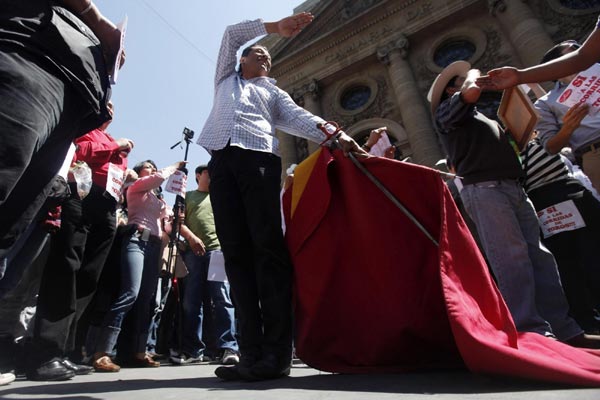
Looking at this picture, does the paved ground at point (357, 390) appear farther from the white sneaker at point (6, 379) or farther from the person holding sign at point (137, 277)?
the person holding sign at point (137, 277)

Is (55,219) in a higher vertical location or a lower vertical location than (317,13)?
lower

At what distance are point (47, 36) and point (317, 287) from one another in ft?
5.23

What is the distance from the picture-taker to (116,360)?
3564 millimetres

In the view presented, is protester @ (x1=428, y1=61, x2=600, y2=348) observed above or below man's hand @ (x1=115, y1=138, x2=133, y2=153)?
below

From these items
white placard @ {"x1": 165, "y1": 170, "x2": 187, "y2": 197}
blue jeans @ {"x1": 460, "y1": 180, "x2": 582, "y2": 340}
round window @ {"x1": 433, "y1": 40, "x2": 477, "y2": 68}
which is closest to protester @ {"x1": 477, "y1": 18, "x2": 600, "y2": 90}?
blue jeans @ {"x1": 460, "y1": 180, "x2": 582, "y2": 340}

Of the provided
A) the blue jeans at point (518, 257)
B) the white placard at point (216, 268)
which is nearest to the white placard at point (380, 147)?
the blue jeans at point (518, 257)

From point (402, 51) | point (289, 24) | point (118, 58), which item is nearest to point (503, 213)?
point (289, 24)

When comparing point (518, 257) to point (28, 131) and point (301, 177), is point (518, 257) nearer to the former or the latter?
point (301, 177)

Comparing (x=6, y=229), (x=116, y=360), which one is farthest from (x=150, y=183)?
(x=6, y=229)

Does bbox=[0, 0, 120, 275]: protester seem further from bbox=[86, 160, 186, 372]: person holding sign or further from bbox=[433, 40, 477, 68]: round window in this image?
bbox=[433, 40, 477, 68]: round window

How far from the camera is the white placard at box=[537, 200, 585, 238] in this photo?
9.55ft

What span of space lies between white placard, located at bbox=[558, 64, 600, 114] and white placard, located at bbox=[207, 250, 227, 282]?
3.15 meters

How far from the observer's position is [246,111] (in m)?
2.23

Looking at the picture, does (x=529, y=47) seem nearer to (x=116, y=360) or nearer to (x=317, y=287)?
(x=317, y=287)
